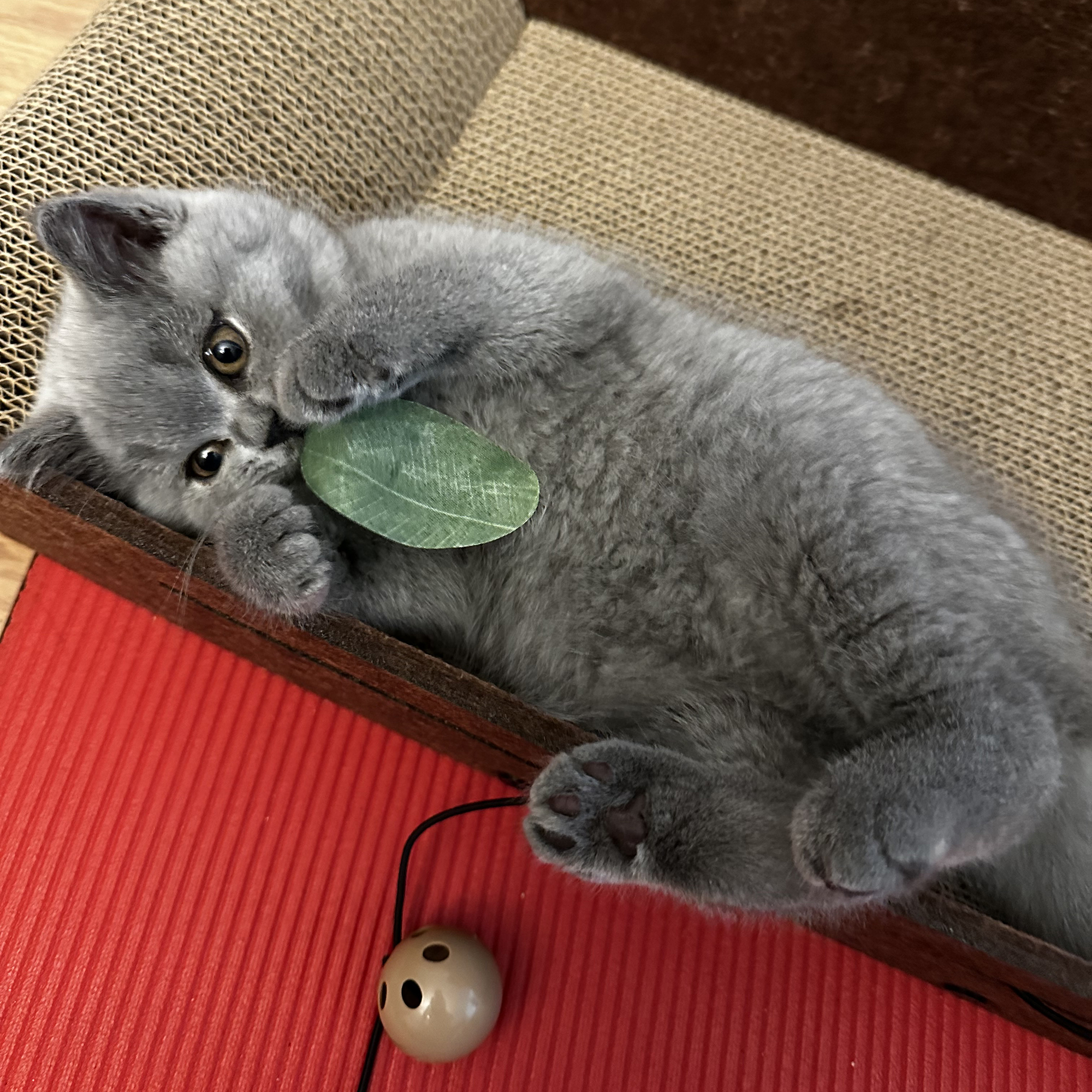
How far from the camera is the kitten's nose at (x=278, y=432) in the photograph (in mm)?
1040

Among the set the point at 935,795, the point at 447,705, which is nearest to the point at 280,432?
the point at 447,705

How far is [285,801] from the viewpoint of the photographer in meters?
1.30

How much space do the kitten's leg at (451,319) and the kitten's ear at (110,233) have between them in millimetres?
261

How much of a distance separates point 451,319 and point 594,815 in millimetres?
625

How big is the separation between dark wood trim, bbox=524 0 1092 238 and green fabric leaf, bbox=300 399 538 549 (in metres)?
1.16

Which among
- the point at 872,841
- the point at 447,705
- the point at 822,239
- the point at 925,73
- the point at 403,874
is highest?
the point at 925,73

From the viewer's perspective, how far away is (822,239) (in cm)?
Result: 155

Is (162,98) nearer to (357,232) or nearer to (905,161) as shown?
(357,232)

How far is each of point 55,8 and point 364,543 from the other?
1480 millimetres

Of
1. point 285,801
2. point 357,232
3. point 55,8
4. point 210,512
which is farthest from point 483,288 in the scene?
point 55,8

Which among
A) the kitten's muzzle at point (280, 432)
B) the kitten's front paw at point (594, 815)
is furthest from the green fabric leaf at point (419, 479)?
the kitten's front paw at point (594, 815)

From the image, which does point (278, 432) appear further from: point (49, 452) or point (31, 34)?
point (31, 34)

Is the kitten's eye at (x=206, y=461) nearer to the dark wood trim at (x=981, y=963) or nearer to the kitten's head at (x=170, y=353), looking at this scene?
the kitten's head at (x=170, y=353)

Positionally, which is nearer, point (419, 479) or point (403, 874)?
point (419, 479)
